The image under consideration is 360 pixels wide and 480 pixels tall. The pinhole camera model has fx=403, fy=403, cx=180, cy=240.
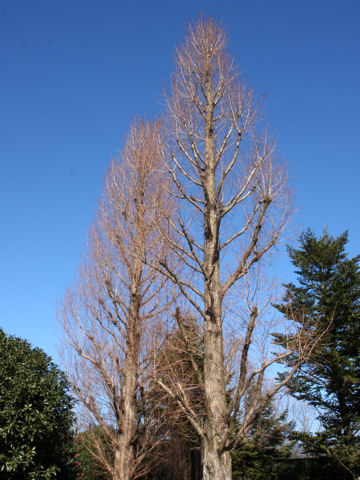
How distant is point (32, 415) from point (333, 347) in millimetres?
9879

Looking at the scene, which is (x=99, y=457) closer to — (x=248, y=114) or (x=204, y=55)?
(x=248, y=114)

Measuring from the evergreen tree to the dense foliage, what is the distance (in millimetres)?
6806

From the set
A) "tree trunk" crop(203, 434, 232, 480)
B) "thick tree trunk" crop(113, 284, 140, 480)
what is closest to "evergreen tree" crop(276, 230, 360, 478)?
"thick tree trunk" crop(113, 284, 140, 480)

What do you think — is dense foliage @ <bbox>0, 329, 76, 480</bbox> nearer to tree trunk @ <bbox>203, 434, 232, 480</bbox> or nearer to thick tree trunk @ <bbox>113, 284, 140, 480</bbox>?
thick tree trunk @ <bbox>113, 284, 140, 480</bbox>

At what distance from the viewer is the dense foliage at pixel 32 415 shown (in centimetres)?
588

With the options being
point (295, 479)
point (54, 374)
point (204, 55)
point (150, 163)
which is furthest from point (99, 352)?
point (295, 479)

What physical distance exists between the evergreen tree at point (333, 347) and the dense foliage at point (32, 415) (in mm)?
6806

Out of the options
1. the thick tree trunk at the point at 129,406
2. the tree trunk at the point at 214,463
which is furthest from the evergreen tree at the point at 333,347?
the tree trunk at the point at 214,463

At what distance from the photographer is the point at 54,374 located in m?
7.09

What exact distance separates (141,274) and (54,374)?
393 centimetres

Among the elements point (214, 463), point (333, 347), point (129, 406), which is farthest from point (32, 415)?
point (333, 347)

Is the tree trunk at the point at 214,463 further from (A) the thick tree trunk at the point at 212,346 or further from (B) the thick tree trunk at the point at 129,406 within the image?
(B) the thick tree trunk at the point at 129,406

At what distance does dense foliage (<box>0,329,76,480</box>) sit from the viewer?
19.3 ft

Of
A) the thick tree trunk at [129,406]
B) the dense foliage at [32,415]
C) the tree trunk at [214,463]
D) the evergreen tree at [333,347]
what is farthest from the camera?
the evergreen tree at [333,347]
